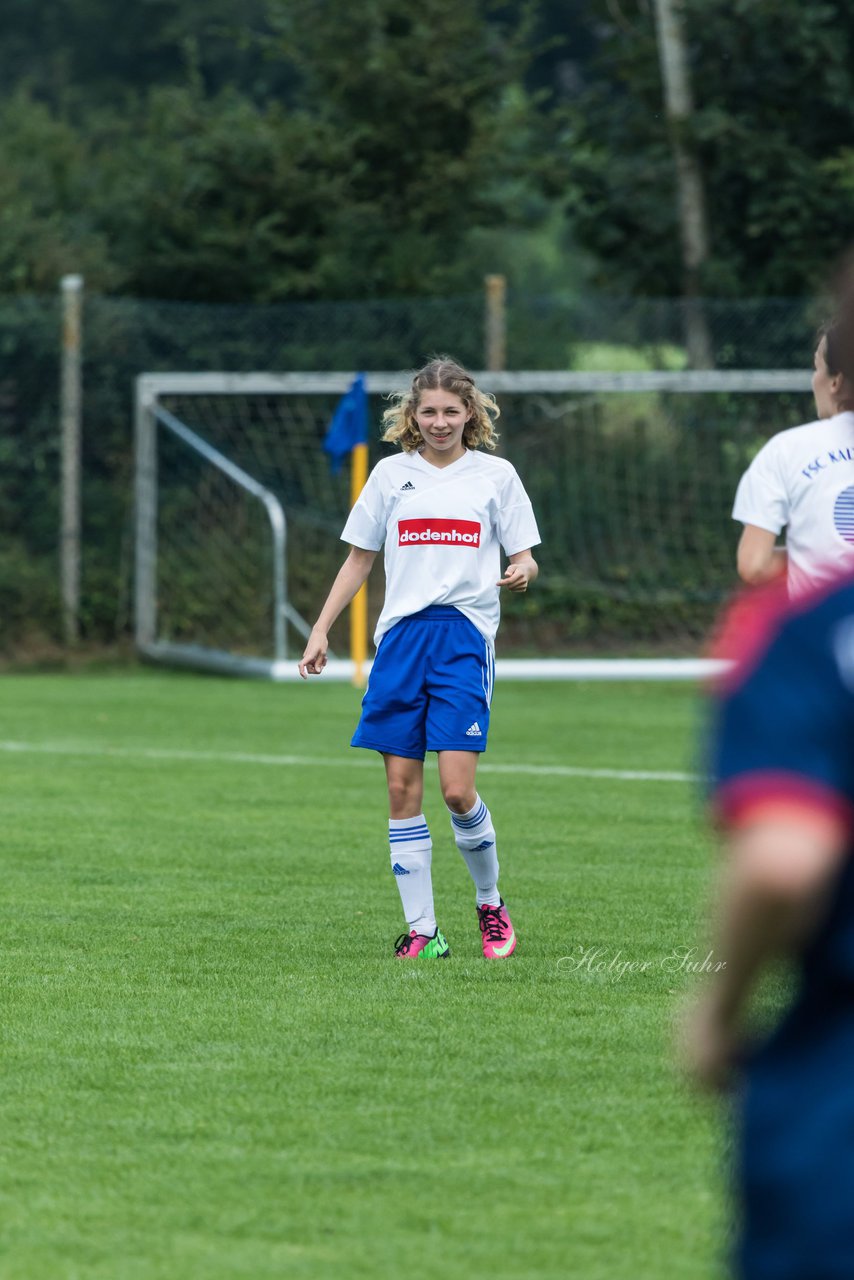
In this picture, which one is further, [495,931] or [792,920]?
[495,931]

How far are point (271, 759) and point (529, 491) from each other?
6.70 m

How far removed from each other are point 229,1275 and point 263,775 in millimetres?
7657

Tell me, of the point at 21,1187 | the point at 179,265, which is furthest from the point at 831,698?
the point at 179,265

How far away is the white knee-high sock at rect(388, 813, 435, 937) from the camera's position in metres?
6.34

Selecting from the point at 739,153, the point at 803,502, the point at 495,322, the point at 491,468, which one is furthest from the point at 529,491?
the point at 803,502

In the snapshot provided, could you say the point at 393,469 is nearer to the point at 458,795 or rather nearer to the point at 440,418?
the point at 440,418

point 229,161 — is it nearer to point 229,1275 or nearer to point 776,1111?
point 229,1275

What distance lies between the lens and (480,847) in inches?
252

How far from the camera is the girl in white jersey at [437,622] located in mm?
6266

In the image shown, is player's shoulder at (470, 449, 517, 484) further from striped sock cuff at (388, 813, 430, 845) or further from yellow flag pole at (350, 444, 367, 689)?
yellow flag pole at (350, 444, 367, 689)

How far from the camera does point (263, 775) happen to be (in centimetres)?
1107

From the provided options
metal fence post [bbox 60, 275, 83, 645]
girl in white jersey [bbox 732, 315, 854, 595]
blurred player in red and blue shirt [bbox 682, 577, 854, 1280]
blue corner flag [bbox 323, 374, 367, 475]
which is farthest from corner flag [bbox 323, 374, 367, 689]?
blurred player in red and blue shirt [bbox 682, 577, 854, 1280]

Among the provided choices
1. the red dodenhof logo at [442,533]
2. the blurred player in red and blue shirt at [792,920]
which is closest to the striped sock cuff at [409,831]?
the red dodenhof logo at [442,533]

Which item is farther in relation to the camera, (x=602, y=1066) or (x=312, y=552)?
(x=312, y=552)
